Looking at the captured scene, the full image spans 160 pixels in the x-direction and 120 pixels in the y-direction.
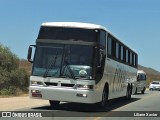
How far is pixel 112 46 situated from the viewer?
909 inches

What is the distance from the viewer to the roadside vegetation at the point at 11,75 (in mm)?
35781

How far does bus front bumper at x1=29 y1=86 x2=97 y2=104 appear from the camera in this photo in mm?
18828

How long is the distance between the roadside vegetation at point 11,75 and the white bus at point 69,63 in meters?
15.6

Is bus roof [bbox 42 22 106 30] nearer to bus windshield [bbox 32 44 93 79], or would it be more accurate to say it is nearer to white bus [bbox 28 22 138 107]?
white bus [bbox 28 22 138 107]

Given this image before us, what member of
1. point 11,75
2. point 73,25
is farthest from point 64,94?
point 11,75

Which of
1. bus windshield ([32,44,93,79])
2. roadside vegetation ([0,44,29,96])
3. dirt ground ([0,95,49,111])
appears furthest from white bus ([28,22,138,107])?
roadside vegetation ([0,44,29,96])

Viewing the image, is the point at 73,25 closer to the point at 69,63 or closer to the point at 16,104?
the point at 69,63

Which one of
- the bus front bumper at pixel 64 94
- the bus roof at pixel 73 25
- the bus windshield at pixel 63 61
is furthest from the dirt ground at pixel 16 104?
the bus roof at pixel 73 25

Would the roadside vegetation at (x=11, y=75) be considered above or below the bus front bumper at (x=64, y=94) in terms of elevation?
above

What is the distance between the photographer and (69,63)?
19156 mm

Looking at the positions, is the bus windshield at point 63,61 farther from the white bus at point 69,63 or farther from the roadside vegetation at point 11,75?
the roadside vegetation at point 11,75

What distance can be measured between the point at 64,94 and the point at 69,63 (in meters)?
1.29

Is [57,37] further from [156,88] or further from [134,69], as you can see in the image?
[156,88]

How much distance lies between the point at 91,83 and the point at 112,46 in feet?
15.1
